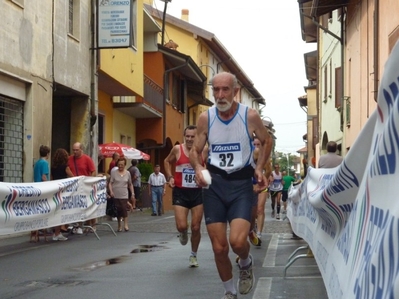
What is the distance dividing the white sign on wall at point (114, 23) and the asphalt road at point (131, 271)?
27.4 ft

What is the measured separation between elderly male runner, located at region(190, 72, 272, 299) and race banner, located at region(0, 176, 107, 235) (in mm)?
4888

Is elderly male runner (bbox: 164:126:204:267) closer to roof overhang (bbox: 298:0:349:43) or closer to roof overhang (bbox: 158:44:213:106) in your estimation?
roof overhang (bbox: 298:0:349:43)

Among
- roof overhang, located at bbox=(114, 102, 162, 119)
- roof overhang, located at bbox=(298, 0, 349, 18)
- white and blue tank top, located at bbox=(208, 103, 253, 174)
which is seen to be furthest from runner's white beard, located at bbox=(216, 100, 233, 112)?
roof overhang, located at bbox=(114, 102, 162, 119)

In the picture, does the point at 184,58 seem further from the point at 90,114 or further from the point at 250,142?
the point at 250,142

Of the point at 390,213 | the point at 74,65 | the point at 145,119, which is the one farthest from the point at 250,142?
the point at 145,119

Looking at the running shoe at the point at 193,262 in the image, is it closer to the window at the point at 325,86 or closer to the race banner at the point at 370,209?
the race banner at the point at 370,209

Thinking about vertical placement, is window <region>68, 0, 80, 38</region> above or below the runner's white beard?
above

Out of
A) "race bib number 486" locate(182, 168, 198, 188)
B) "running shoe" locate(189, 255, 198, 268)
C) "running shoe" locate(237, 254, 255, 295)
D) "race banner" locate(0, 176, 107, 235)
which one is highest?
"race bib number 486" locate(182, 168, 198, 188)

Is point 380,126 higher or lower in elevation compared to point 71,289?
higher

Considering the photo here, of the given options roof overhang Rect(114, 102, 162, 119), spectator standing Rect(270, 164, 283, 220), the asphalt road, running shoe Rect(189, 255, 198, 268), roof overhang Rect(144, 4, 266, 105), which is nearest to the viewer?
the asphalt road

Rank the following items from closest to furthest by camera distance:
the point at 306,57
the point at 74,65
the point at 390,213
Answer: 1. the point at 390,213
2. the point at 74,65
3. the point at 306,57

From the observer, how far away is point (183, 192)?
10641 mm

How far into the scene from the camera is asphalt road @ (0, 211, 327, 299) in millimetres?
8234

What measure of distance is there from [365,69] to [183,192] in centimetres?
1284
